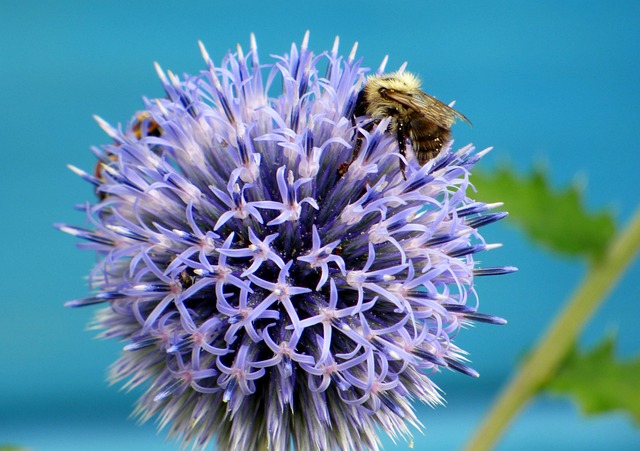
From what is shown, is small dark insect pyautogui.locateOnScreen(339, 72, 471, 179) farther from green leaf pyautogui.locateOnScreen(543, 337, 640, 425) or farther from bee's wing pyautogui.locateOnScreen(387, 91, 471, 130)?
green leaf pyautogui.locateOnScreen(543, 337, 640, 425)

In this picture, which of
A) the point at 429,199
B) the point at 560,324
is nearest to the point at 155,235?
the point at 429,199

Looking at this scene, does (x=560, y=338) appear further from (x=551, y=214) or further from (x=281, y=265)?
(x=281, y=265)

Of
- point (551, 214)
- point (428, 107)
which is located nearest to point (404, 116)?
point (428, 107)

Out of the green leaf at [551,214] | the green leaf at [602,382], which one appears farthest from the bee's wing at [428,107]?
the green leaf at [602,382]

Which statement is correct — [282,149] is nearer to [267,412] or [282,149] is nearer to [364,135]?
[364,135]

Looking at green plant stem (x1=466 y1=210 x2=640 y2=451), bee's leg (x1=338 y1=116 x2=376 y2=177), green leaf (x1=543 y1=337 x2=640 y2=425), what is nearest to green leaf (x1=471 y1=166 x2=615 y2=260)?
green plant stem (x1=466 y1=210 x2=640 y2=451)

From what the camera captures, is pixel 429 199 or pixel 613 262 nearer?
pixel 429 199
